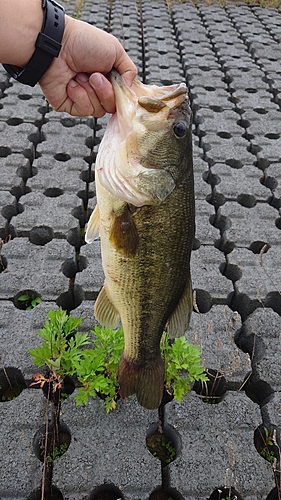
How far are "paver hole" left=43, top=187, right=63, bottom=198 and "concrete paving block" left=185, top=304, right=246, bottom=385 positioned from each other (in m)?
1.61

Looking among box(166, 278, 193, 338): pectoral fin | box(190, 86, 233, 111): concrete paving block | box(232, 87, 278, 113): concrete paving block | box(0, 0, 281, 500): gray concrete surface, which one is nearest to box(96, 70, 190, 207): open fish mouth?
box(166, 278, 193, 338): pectoral fin

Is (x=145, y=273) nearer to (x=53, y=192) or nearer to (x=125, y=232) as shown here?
(x=125, y=232)

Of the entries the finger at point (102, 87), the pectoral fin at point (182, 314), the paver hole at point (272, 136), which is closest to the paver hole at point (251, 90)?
the paver hole at point (272, 136)

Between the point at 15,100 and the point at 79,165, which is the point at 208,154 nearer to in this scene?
the point at 79,165

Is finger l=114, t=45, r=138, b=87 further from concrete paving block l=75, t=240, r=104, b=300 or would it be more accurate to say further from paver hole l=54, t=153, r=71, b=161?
paver hole l=54, t=153, r=71, b=161

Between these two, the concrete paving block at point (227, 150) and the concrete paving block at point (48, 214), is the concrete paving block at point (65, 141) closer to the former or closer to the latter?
the concrete paving block at point (48, 214)

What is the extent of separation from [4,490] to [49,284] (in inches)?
47.4

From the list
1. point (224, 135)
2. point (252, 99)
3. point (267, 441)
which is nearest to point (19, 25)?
point (267, 441)

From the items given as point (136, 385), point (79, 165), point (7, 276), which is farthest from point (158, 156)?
point (79, 165)

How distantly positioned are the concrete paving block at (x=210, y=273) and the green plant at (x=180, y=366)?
63cm

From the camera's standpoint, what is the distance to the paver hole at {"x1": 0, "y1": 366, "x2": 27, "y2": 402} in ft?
7.27

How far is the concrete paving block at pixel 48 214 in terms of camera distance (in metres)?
3.03

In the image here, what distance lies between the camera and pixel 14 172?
3.44 meters

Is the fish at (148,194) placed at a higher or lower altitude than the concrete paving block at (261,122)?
higher
